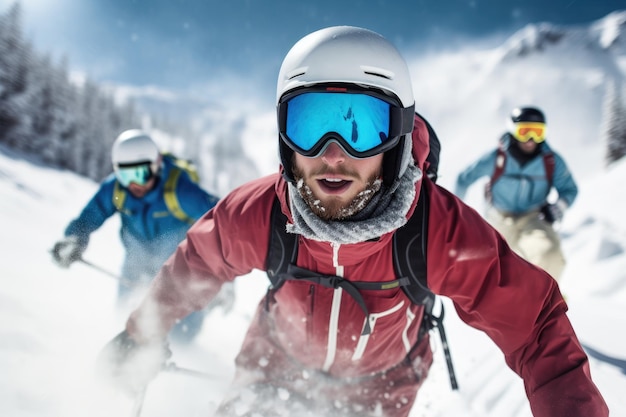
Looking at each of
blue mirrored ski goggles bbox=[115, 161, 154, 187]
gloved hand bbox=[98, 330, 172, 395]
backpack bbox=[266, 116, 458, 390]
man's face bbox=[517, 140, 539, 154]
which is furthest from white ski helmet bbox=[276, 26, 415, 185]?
man's face bbox=[517, 140, 539, 154]

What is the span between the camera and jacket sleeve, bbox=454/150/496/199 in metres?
5.73

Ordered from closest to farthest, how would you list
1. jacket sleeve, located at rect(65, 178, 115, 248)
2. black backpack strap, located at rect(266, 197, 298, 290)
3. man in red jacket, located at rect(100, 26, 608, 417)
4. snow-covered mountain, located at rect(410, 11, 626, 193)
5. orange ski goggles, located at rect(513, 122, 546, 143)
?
man in red jacket, located at rect(100, 26, 608, 417) → black backpack strap, located at rect(266, 197, 298, 290) → jacket sleeve, located at rect(65, 178, 115, 248) → orange ski goggles, located at rect(513, 122, 546, 143) → snow-covered mountain, located at rect(410, 11, 626, 193)

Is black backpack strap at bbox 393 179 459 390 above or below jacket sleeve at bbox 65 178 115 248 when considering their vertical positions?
above

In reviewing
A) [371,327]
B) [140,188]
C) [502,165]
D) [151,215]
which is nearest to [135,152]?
[140,188]

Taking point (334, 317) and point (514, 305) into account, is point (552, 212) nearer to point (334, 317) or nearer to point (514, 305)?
point (514, 305)

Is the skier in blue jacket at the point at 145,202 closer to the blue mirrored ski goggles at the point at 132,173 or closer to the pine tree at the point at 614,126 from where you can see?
the blue mirrored ski goggles at the point at 132,173

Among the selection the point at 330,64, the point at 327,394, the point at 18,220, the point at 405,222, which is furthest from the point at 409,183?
the point at 18,220

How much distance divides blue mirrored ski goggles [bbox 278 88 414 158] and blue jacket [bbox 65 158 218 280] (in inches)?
117

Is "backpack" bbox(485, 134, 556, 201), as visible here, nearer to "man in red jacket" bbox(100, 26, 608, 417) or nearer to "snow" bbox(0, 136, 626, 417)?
"snow" bbox(0, 136, 626, 417)

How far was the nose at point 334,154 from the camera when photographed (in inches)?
72.2

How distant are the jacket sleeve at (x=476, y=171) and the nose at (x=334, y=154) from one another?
14.9 feet

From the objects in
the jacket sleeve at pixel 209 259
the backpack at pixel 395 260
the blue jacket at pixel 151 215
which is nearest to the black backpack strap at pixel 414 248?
the backpack at pixel 395 260

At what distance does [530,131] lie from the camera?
17.3ft

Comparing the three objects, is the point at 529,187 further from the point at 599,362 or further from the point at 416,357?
the point at 416,357
